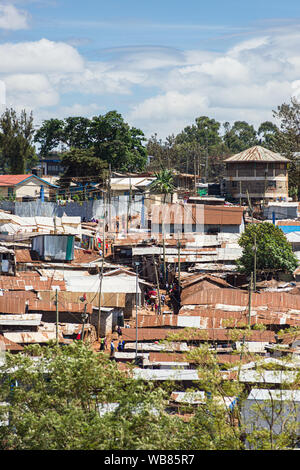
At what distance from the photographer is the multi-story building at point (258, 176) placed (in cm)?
5478

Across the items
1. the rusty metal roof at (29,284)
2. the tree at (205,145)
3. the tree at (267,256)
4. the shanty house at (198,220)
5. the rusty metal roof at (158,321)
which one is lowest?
the rusty metal roof at (158,321)

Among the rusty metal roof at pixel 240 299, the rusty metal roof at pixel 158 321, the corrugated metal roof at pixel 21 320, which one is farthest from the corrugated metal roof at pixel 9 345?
the rusty metal roof at pixel 240 299

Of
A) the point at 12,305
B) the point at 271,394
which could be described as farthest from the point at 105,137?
the point at 271,394

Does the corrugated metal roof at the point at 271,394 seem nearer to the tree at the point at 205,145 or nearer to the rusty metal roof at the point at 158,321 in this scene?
the rusty metal roof at the point at 158,321

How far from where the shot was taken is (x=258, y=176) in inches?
2158

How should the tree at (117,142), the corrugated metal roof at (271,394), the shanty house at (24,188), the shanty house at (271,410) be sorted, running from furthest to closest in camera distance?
the tree at (117,142), the shanty house at (24,188), the corrugated metal roof at (271,394), the shanty house at (271,410)

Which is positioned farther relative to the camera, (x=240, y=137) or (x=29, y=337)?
(x=240, y=137)

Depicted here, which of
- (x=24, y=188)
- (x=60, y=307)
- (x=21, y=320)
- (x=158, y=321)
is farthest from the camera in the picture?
(x=24, y=188)

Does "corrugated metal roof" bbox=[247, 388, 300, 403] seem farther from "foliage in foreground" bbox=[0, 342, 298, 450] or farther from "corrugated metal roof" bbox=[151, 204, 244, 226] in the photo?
"corrugated metal roof" bbox=[151, 204, 244, 226]

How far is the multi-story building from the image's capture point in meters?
54.8

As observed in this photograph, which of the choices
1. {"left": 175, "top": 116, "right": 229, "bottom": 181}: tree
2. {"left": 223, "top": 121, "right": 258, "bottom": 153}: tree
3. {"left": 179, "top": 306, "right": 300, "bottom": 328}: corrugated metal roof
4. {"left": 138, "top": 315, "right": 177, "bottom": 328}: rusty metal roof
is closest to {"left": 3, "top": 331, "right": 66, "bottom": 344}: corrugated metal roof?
{"left": 138, "top": 315, "right": 177, "bottom": 328}: rusty metal roof

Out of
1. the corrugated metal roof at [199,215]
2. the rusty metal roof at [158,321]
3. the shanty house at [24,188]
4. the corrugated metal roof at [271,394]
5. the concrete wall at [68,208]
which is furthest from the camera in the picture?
the shanty house at [24,188]

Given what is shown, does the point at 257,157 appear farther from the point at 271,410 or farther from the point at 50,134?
the point at 271,410

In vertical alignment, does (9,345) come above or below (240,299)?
below
